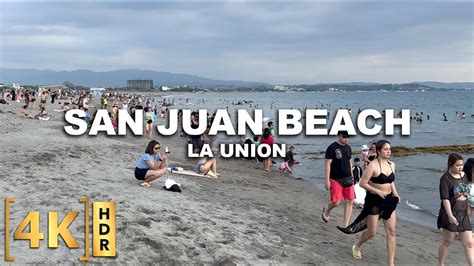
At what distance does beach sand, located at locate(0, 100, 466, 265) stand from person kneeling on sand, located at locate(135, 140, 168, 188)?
0.30 meters

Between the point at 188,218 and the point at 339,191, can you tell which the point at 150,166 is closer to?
the point at 188,218

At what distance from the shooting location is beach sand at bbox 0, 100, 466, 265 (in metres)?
6.21

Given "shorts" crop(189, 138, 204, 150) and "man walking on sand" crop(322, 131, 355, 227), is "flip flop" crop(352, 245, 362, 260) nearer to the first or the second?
"man walking on sand" crop(322, 131, 355, 227)

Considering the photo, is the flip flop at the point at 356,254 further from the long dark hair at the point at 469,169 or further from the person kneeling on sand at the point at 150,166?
the person kneeling on sand at the point at 150,166

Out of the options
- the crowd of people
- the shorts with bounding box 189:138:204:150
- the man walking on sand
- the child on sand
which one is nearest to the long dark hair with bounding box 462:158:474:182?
the crowd of people

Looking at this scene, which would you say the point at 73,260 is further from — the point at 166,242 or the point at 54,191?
the point at 54,191

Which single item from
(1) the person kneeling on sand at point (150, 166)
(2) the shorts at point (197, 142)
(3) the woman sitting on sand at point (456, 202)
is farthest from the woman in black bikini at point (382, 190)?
(2) the shorts at point (197, 142)

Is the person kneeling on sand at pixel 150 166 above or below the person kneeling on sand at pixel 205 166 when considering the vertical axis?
above

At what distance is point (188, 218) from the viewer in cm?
765

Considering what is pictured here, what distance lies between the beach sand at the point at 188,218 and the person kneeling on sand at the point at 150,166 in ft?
0.98

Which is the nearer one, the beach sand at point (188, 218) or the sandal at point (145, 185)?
the beach sand at point (188, 218)

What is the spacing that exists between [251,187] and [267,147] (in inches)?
177

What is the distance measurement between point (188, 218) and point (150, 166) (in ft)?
8.33

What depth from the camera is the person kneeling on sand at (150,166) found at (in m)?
9.78
